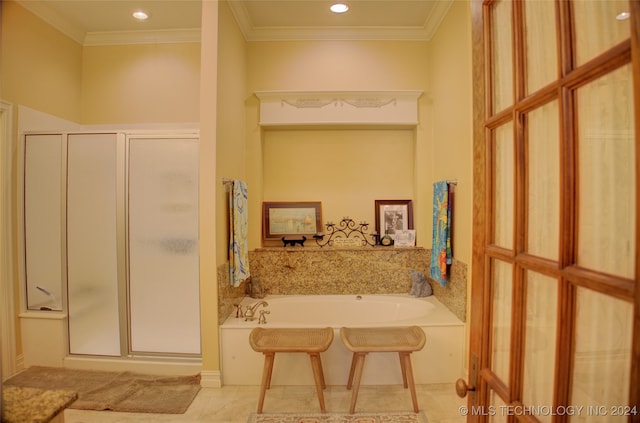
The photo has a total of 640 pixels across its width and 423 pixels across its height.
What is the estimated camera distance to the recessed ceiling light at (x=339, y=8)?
282 cm

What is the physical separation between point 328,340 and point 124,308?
1772 mm

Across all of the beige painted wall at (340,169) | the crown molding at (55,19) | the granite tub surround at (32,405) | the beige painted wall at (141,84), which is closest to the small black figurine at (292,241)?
the beige painted wall at (340,169)

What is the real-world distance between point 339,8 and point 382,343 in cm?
281

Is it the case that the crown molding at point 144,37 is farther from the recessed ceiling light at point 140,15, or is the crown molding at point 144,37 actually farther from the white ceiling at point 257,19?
the recessed ceiling light at point 140,15

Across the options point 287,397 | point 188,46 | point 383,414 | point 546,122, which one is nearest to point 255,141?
point 188,46

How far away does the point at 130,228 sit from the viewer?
2.68 m

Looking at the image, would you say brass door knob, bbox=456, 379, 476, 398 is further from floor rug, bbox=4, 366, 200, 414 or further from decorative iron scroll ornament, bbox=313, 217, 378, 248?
decorative iron scroll ornament, bbox=313, 217, 378, 248

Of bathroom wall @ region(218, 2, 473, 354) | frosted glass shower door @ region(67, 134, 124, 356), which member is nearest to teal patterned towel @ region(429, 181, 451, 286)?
bathroom wall @ region(218, 2, 473, 354)

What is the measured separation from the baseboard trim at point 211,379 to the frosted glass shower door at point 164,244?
0.82ft

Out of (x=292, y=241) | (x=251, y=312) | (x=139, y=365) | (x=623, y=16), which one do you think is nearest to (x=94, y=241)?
(x=139, y=365)

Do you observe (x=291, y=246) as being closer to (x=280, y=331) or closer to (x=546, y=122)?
(x=280, y=331)

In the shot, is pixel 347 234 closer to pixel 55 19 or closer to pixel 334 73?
pixel 334 73

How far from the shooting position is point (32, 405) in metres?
0.90

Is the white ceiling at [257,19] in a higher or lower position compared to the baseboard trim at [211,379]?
higher
